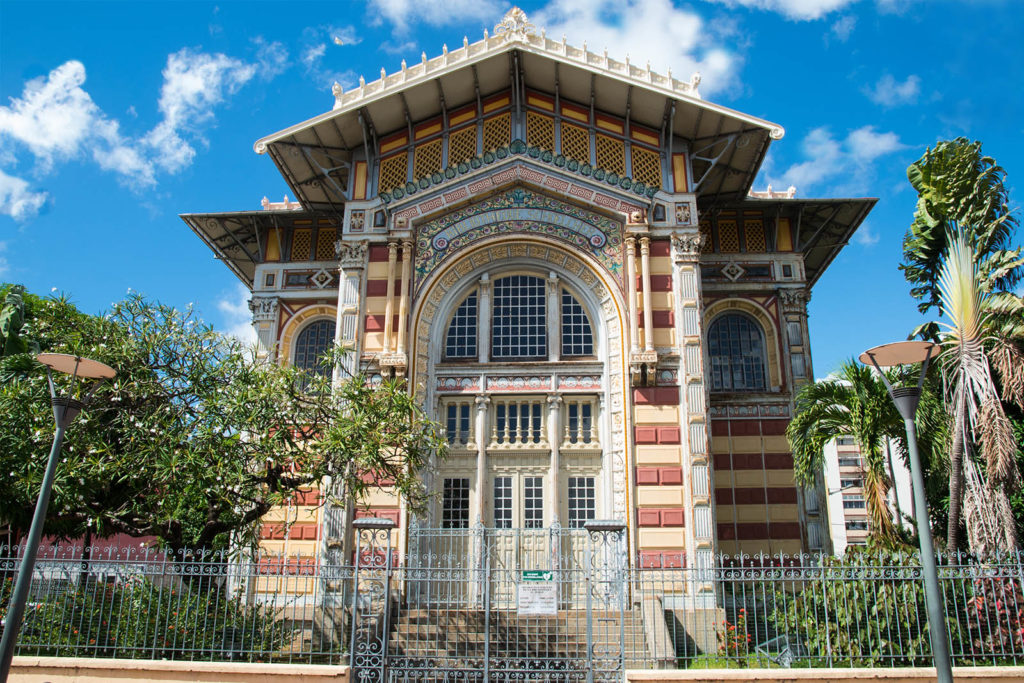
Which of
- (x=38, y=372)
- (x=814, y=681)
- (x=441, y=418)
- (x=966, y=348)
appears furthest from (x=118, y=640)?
(x=966, y=348)

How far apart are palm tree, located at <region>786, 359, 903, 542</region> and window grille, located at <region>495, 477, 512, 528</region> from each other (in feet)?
22.1

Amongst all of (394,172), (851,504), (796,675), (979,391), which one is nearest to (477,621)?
(796,675)

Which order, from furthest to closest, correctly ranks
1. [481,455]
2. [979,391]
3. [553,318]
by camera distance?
1. [553,318]
2. [481,455]
3. [979,391]

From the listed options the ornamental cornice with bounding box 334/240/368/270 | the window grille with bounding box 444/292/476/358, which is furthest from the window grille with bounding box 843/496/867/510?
the ornamental cornice with bounding box 334/240/368/270

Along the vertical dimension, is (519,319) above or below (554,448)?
above

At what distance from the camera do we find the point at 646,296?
67.0 feet

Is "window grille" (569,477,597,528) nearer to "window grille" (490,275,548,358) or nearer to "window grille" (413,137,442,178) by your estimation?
"window grille" (490,275,548,358)

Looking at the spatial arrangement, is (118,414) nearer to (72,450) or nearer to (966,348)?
(72,450)

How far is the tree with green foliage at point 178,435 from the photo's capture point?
48.3 feet

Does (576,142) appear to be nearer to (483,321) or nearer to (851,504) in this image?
(483,321)

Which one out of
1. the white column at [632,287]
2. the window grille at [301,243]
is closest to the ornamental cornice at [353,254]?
the window grille at [301,243]

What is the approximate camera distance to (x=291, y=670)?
12.3m

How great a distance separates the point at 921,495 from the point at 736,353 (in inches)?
527

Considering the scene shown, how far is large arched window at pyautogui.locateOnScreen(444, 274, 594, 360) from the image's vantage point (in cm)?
2145
